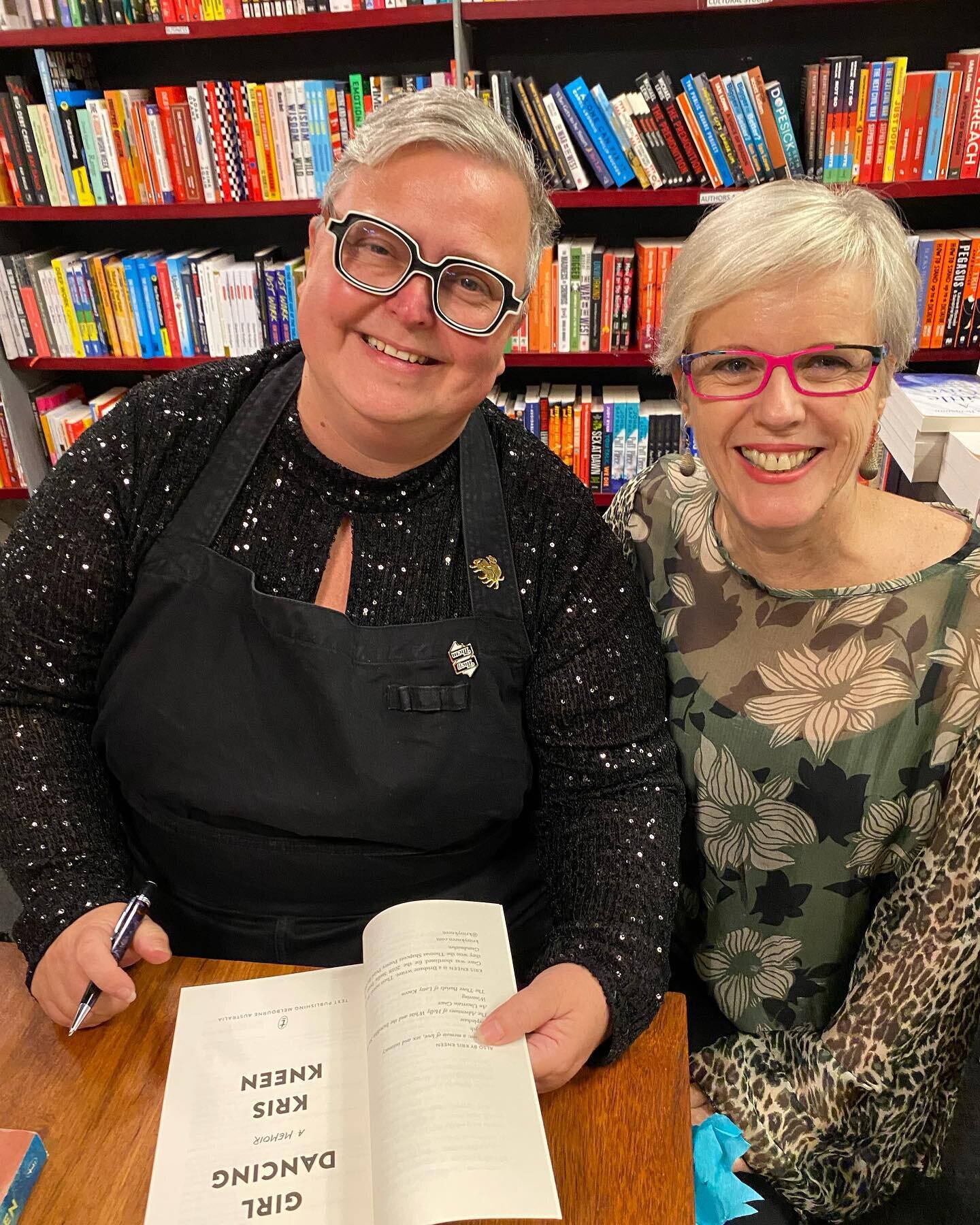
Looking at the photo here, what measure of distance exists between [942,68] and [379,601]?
95.4 inches

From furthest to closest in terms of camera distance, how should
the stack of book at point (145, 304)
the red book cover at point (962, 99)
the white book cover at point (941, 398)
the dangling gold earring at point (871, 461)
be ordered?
the stack of book at point (145, 304) < the red book cover at point (962, 99) < the white book cover at point (941, 398) < the dangling gold earring at point (871, 461)

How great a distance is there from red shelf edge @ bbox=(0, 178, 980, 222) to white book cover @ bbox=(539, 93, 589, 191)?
3 cm

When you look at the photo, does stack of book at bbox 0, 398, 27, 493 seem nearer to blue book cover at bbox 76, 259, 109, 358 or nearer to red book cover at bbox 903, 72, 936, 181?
blue book cover at bbox 76, 259, 109, 358

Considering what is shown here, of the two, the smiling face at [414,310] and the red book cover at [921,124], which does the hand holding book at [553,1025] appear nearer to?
the smiling face at [414,310]

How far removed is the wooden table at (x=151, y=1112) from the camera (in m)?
0.69

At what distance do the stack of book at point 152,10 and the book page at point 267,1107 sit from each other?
2371mm

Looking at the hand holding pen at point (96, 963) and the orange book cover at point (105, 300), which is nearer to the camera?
the hand holding pen at point (96, 963)

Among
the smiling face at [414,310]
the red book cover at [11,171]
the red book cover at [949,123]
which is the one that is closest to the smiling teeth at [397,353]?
the smiling face at [414,310]

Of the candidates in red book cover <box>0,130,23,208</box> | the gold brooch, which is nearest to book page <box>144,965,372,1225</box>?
the gold brooch

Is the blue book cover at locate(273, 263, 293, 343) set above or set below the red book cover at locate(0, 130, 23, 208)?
below

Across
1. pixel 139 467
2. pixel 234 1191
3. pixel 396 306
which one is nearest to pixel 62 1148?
pixel 234 1191

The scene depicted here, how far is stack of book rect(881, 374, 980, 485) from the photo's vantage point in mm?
1814

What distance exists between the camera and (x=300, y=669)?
39.6 inches

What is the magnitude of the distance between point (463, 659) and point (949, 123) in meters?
2.13
